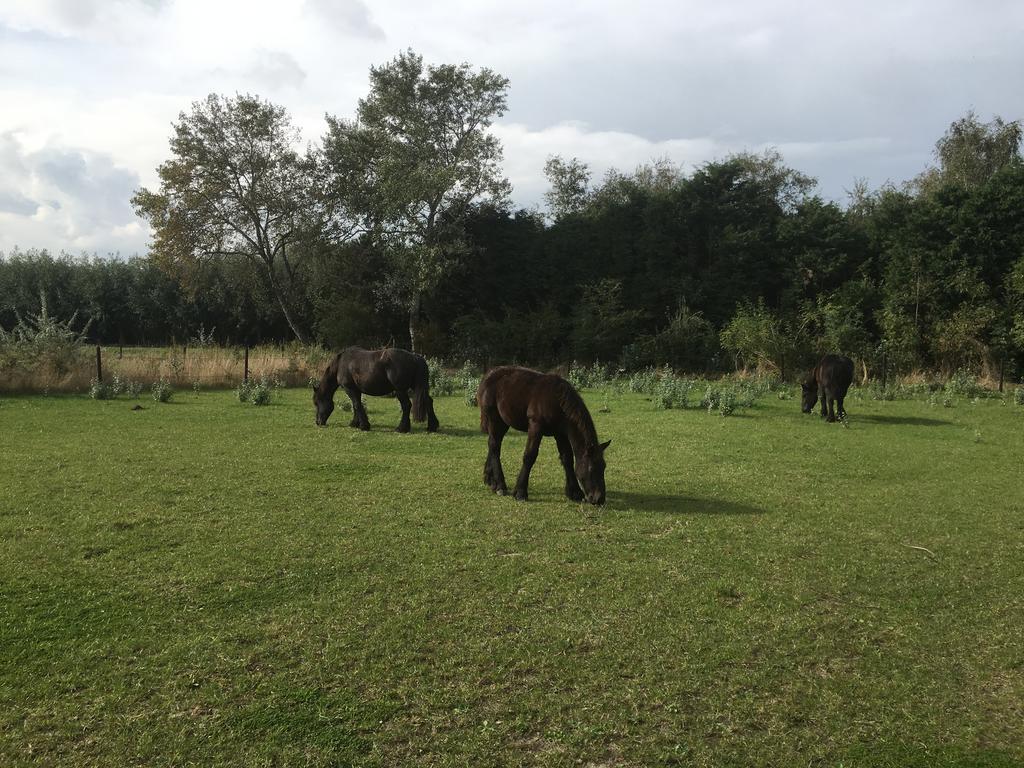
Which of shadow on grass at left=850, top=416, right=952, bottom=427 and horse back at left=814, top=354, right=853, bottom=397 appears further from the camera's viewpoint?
horse back at left=814, top=354, right=853, bottom=397

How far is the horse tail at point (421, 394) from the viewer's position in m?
12.8

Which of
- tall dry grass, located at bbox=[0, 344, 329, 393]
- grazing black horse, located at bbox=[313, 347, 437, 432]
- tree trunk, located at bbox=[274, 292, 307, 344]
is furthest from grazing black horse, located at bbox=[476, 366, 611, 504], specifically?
tree trunk, located at bbox=[274, 292, 307, 344]

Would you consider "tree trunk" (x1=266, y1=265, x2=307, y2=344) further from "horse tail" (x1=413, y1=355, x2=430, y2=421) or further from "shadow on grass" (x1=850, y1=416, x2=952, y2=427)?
"shadow on grass" (x1=850, y1=416, x2=952, y2=427)

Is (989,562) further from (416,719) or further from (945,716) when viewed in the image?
(416,719)

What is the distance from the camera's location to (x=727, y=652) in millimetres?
4328

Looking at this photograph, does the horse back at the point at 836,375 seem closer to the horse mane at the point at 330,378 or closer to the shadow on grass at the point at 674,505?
the shadow on grass at the point at 674,505

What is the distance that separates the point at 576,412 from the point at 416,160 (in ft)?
89.7

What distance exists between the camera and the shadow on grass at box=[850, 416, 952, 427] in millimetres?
14898

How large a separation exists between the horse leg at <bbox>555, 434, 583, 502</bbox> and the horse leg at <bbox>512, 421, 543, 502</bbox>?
11.2 inches

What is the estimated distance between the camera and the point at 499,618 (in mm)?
4734

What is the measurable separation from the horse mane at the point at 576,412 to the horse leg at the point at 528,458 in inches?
15.6

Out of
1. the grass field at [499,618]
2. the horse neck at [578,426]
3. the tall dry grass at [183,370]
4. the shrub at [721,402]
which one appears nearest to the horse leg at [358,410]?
the grass field at [499,618]

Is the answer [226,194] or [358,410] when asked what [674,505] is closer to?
[358,410]

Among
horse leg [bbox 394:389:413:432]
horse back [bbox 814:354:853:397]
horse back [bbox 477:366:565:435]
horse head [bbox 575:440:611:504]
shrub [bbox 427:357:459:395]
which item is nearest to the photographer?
horse head [bbox 575:440:611:504]
